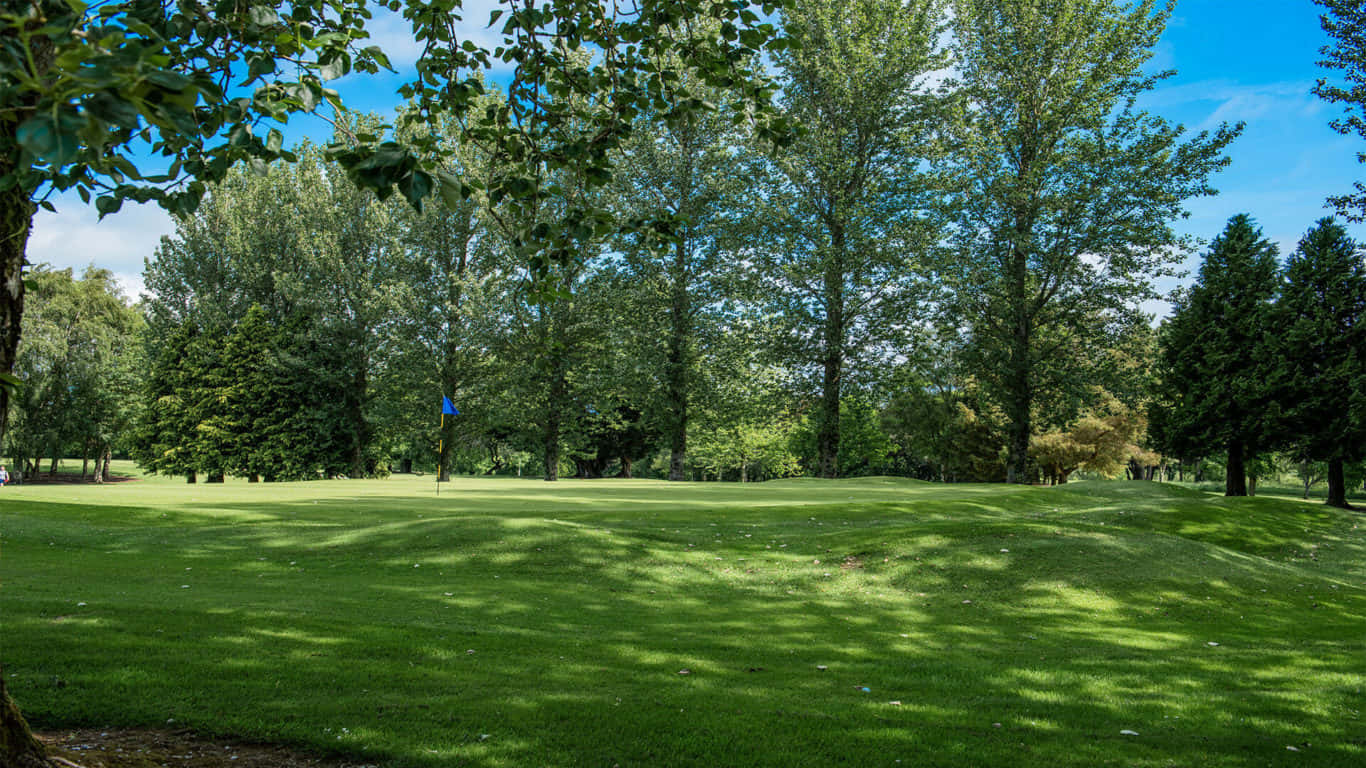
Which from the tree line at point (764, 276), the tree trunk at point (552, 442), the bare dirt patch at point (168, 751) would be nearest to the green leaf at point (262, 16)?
the bare dirt patch at point (168, 751)

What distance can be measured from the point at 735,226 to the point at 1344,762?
27678 mm

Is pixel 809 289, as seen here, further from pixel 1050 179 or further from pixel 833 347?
pixel 1050 179

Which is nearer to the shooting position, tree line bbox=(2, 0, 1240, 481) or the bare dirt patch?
the bare dirt patch

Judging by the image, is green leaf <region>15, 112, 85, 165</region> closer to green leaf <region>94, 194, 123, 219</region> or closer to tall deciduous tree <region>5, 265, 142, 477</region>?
green leaf <region>94, 194, 123, 219</region>

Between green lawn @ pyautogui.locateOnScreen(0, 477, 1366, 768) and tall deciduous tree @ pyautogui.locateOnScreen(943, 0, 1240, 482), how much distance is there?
550 inches

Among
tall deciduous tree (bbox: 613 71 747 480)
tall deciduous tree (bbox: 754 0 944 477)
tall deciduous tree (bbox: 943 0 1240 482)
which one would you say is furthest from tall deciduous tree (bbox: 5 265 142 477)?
tall deciduous tree (bbox: 943 0 1240 482)

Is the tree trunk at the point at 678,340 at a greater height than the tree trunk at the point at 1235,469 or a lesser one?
greater

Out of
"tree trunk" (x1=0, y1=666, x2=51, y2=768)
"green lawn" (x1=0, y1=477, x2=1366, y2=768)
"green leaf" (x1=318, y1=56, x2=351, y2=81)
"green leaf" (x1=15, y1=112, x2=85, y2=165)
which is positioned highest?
"green leaf" (x1=318, y1=56, x2=351, y2=81)

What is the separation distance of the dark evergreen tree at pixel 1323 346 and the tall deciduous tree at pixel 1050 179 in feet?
20.1

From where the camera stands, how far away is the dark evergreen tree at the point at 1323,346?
27.5 m

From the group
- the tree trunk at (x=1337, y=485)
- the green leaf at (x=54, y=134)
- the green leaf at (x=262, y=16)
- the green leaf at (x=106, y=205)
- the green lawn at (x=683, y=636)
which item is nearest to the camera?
the green leaf at (x=54, y=134)

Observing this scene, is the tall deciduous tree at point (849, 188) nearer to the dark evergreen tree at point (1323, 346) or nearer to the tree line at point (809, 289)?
the tree line at point (809, 289)

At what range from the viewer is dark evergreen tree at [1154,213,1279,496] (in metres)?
29.5

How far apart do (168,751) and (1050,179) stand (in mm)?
32661
